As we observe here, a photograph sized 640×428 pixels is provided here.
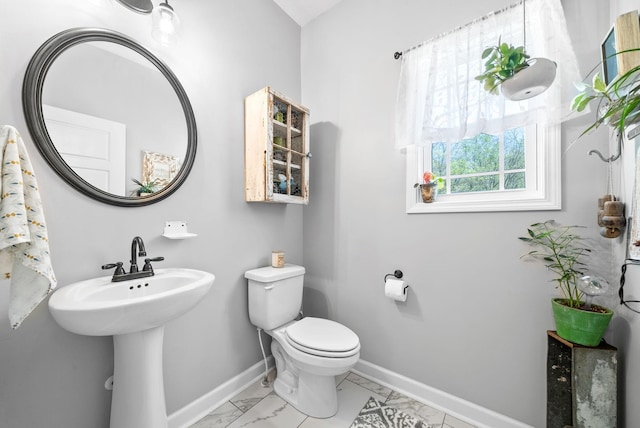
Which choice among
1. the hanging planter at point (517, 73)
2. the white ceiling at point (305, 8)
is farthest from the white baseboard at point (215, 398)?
the white ceiling at point (305, 8)

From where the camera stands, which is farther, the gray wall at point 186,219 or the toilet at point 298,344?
the toilet at point 298,344

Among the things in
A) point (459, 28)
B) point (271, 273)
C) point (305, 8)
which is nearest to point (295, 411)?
point (271, 273)

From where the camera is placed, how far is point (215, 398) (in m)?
1.55

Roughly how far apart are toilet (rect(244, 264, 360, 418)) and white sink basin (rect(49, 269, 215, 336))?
1.85ft

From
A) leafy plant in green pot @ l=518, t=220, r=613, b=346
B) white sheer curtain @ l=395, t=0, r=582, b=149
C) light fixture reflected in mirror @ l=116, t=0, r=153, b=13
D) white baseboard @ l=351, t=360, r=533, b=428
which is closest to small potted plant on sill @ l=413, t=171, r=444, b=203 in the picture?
white sheer curtain @ l=395, t=0, r=582, b=149

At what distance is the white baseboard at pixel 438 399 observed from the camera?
4.57 feet

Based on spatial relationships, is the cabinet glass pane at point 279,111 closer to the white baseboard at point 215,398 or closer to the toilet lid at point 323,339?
the toilet lid at point 323,339

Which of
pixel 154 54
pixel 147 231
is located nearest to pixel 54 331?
pixel 147 231

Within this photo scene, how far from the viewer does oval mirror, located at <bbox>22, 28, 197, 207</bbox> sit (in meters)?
1.03

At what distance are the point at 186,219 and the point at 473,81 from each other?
5.91ft

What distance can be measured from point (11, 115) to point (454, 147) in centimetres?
217

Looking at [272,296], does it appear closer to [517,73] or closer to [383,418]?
[383,418]

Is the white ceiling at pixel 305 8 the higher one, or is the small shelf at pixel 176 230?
the white ceiling at pixel 305 8

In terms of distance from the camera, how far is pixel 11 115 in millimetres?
949
